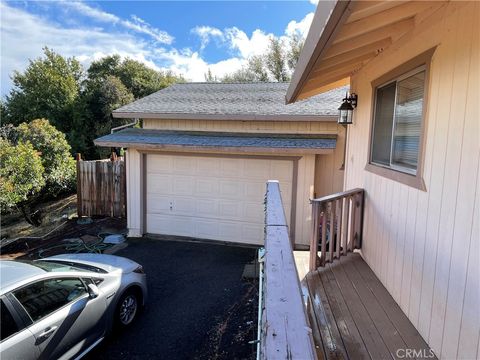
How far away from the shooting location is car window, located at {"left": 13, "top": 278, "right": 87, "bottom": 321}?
3.11 m

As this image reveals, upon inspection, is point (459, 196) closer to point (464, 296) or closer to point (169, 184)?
point (464, 296)

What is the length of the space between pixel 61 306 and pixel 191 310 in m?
2.01

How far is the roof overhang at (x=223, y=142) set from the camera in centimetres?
693

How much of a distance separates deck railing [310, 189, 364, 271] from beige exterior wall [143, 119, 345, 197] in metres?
3.08

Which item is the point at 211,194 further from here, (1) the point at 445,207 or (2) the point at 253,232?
(1) the point at 445,207

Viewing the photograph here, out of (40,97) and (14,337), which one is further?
(40,97)

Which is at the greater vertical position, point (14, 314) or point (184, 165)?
point (184, 165)

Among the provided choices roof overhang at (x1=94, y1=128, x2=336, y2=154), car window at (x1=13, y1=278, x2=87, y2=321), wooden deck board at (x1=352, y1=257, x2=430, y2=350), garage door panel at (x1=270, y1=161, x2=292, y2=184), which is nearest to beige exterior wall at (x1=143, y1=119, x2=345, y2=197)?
roof overhang at (x1=94, y1=128, x2=336, y2=154)

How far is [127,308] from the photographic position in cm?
444

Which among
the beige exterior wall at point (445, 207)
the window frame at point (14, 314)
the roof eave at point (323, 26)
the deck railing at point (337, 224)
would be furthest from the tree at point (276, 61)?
the window frame at point (14, 314)

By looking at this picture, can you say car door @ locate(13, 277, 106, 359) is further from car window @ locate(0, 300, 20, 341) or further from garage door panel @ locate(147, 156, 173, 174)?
garage door panel @ locate(147, 156, 173, 174)

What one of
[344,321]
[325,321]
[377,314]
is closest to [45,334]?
[325,321]

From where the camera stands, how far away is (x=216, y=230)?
8039 mm

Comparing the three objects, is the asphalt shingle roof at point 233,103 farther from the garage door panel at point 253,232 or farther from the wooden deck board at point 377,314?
the wooden deck board at point 377,314
